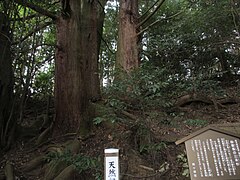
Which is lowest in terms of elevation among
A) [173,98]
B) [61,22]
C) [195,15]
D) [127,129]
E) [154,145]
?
[154,145]

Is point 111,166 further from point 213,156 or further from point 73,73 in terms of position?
point 73,73

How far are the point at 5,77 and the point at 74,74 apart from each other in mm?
1235

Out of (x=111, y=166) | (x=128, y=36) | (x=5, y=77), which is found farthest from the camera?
(x=128, y=36)

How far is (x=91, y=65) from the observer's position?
4965mm

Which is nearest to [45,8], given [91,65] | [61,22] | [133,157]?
[61,22]

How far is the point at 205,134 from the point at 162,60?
15.8ft

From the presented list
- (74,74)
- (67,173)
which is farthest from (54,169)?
(74,74)

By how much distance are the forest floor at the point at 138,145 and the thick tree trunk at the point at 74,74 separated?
0.30 m

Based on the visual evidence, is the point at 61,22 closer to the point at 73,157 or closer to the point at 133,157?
the point at 73,157

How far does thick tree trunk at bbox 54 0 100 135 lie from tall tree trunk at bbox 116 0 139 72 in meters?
1.13

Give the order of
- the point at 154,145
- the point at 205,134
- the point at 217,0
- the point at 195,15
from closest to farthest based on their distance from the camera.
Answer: the point at 205,134 < the point at 154,145 < the point at 217,0 < the point at 195,15

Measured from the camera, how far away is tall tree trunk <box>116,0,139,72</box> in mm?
5957

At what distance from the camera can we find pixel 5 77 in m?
4.20

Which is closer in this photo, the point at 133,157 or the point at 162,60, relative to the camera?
the point at 133,157
